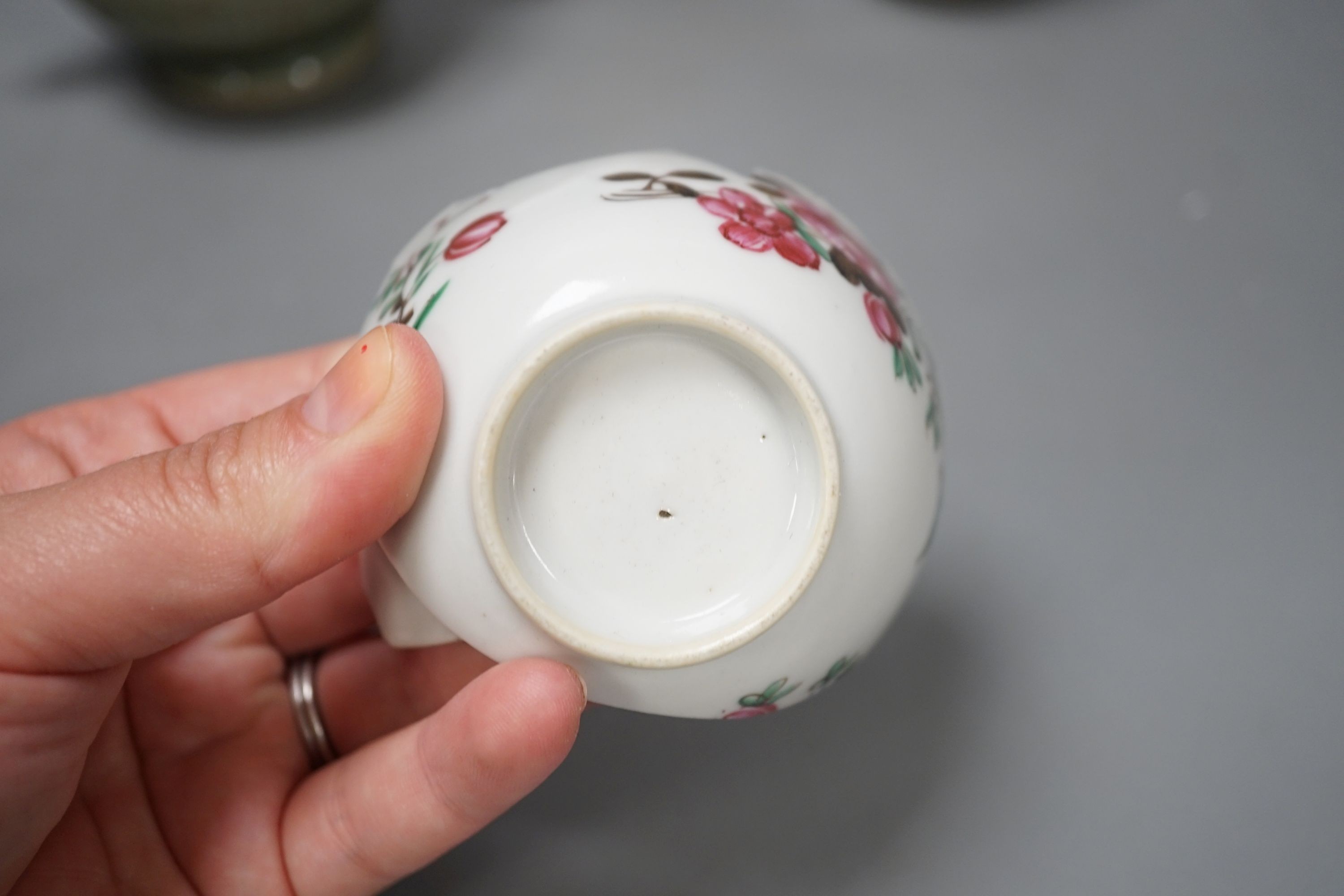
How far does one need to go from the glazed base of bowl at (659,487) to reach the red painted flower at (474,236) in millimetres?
142

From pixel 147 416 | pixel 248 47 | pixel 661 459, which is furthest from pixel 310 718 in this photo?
pixel 248 47

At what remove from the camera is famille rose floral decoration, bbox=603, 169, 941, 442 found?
871 millimetres

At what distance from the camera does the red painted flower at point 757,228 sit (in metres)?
0.86

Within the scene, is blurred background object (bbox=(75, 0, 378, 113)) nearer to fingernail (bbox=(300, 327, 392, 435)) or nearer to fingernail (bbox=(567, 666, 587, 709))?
fingernail (bbox=(300, 327, 392, 435))

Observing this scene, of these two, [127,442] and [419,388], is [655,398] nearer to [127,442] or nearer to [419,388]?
[419,388]

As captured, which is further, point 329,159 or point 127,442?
point 329,159

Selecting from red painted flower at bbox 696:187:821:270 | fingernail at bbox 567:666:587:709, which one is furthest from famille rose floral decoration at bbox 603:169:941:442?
fingernail at bbox 567:666:587:709

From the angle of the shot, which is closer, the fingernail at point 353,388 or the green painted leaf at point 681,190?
the fingernail at point 353,388

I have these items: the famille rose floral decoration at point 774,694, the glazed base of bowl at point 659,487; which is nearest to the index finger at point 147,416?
the glazed base of bowl at point 659,487

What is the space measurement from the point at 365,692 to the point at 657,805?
14.2 inches

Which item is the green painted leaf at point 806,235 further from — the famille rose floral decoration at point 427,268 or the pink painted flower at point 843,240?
the famille rose floral decoration at point 427,268

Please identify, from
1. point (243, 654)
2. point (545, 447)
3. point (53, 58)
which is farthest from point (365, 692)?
point (53, 58)

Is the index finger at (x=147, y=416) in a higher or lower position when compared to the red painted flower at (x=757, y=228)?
lower

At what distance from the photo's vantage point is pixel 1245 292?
156cm
